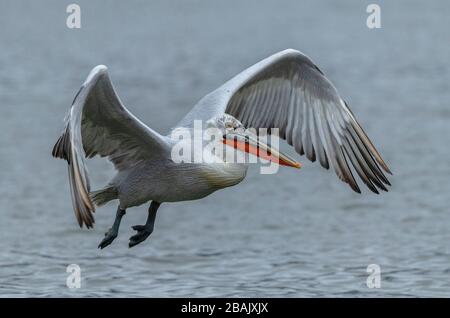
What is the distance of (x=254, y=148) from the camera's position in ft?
26.0

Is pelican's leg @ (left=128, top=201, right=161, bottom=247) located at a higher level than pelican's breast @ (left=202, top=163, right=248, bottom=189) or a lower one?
lower

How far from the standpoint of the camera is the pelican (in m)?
7.13

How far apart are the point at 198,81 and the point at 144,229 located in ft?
36.7

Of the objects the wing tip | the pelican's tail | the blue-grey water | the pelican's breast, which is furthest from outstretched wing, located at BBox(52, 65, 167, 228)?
the blue-grey water

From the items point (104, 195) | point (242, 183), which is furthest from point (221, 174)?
point (242, 183)

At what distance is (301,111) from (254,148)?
43.3 inches

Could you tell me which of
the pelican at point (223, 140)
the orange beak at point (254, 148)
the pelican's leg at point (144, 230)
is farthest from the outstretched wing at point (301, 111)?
the pelican's leg at point (144, 230)

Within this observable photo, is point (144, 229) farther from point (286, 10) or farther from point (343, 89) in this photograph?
point (286, 10)

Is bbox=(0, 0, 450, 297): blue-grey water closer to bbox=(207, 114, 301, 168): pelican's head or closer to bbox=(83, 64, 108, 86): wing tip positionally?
bbox=(207, 114, 301, 168): pelican's head

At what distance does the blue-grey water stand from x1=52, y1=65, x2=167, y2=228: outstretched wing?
152 centimetres

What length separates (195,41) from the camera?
77.1 ft

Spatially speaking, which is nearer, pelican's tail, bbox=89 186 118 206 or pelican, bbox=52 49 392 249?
pelican, bbox=52 49 392 249

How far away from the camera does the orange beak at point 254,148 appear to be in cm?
788

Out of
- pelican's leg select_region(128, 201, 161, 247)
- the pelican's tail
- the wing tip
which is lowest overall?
pelican's leg select_region(128, 201, 161, 247)
